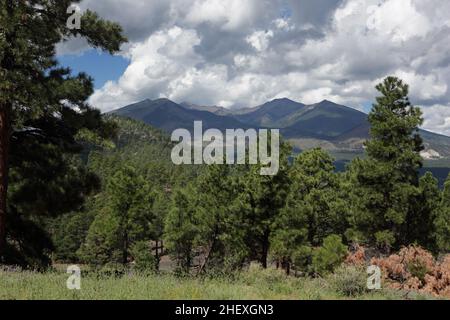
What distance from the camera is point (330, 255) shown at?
27672 millimetres

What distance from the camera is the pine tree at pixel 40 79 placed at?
43.0 ft

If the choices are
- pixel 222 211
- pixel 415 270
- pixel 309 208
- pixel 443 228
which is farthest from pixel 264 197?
pixel 443 228

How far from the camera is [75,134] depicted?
15.6 meters

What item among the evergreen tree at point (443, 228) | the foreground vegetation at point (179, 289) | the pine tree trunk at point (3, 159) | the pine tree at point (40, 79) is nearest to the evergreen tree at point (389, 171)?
the evergreen tree at point (443, 228)

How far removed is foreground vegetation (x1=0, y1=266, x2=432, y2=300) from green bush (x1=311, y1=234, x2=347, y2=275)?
15.3 m

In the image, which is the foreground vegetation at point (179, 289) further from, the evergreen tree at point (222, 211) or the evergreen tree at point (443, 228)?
the evergreen tree at point (443, 228)

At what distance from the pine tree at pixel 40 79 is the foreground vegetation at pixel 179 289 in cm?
484

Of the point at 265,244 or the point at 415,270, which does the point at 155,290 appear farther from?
the point at 265,244

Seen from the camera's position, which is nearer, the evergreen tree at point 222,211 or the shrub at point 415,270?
the shrub at point 415,270

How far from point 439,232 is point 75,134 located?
123 feet

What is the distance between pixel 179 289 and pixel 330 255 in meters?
19.5

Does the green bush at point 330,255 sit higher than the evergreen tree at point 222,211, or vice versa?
the evergreen tree at point 222,211
